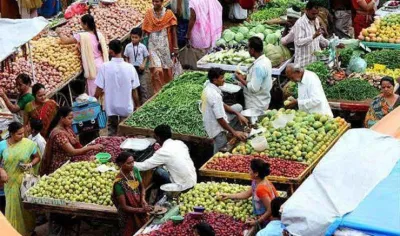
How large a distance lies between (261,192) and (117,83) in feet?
12.1

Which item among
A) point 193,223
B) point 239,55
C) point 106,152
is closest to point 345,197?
point 193,223

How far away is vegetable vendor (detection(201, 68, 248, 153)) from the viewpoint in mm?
10758

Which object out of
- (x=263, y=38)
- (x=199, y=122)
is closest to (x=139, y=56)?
(x=263, y=38)

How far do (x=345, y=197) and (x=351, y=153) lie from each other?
0.64 metres

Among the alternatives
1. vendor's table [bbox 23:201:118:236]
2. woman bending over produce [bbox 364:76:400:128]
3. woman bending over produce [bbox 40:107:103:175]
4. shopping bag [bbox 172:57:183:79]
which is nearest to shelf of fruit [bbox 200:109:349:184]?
woman bending over produce [bbox 364:76:400:128]

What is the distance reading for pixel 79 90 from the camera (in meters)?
13.7

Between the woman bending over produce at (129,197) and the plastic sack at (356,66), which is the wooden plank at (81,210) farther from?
the plastic sack at (356,66)

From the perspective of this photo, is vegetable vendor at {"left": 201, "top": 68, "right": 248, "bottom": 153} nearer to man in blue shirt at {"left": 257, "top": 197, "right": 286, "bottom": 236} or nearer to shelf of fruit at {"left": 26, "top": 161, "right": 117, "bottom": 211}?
shelf of fruit at {"left": 26, "top": 161, "right": 117, "bottom": 211}

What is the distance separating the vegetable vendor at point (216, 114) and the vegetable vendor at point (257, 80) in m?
0.61

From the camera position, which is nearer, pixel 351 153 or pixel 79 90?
pixel 351 153

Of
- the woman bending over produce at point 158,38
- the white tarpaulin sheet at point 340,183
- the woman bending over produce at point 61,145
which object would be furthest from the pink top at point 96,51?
the white tarpaulin sheet at point 340,183

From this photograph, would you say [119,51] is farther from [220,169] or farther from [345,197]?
Result: [345,197]

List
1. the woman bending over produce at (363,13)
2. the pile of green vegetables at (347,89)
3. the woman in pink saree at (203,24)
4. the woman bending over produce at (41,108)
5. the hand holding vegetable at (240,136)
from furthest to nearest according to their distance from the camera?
the woman bending over produce at (363,13) → the woman in pink saree at (203,24) → the pile of green vegetables at (347,89) → the woman bending over produce at (41,108) → the hand holding vegetable at (240,136)

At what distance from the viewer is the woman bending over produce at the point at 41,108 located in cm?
1120
